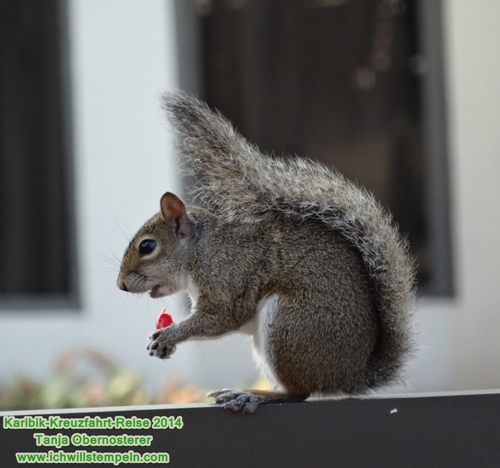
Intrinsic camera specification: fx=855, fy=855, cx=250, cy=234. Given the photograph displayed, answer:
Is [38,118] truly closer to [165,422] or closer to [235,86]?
[235,86]

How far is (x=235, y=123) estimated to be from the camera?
12.4 feet

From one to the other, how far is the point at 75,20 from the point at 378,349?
2604 mm

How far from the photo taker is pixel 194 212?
143cm

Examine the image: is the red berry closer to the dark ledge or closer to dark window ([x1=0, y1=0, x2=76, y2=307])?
the dark ledge

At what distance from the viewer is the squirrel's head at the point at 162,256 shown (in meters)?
1.37

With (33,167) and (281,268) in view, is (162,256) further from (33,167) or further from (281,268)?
(33,167)

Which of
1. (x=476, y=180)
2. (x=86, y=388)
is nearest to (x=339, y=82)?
(x=476, y=180)

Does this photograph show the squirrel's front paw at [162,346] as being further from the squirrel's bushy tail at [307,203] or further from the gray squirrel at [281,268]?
the squirrel's bushy tail at [307,203]

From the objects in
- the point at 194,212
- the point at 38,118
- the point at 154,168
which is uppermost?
the point at 38,118

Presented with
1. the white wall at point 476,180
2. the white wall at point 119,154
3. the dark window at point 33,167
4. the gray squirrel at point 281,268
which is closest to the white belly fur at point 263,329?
the gray squirrel at point 281,268

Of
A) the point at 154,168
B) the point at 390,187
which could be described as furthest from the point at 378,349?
the point at 390,187

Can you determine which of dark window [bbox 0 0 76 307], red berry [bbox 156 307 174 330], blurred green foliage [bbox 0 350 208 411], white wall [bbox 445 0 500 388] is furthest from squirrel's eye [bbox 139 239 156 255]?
dark window [bbox 0 0 76 307]

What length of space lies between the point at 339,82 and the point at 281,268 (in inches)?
103

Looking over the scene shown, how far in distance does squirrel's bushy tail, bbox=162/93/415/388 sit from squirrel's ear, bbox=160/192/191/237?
6cm
